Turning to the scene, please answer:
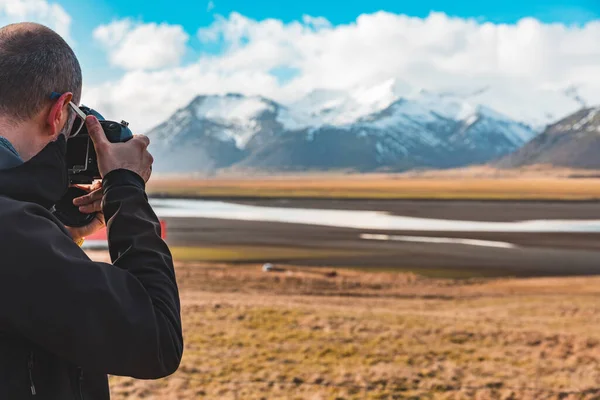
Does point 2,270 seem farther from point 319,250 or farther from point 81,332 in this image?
point 319,250

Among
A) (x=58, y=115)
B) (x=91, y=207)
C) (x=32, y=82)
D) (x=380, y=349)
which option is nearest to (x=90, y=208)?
(x=91, y=207)

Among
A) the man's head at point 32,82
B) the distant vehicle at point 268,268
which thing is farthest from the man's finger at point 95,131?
the distant vehicle at point 268,268

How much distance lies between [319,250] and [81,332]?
1379 inches

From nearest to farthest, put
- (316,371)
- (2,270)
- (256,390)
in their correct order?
(2,270)
(256,390)
(316,371)

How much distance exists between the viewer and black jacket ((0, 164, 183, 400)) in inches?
66.3

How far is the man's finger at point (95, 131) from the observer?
205cm

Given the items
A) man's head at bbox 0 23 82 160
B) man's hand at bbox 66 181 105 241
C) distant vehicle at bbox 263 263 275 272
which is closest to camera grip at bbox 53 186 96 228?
man's hand at bbox 66 181 105 241

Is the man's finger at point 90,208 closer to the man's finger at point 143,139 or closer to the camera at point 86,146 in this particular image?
the camera at point 86,146

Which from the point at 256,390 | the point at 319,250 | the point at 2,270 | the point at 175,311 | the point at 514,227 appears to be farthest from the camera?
the point at 514,227

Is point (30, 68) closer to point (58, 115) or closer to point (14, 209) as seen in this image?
point (58, 115)

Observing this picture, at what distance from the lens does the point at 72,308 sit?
1698 mm

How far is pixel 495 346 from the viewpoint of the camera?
42.2 ft

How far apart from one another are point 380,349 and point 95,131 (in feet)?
36.1

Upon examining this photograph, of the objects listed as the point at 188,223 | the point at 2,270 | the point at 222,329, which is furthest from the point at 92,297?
the point at 188,223
